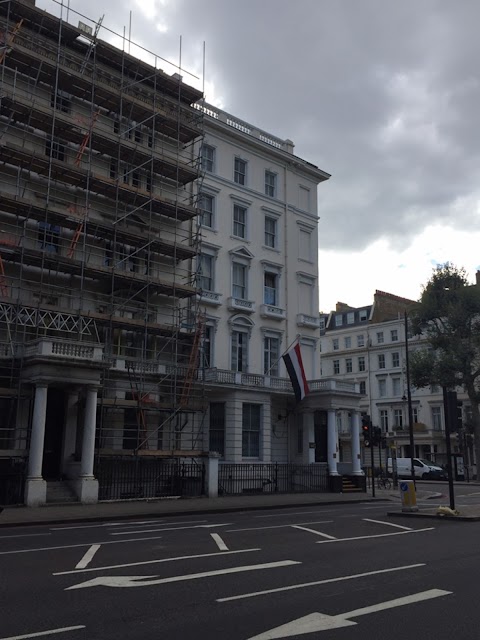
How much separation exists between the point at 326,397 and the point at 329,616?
2912cm

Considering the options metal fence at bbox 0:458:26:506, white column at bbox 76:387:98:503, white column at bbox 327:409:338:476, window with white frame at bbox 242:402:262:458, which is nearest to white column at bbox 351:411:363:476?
white column at bbox 327:409:338:476

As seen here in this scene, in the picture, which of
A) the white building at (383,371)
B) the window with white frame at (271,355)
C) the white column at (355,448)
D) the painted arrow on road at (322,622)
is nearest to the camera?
the painted arrow on road at (322,622)

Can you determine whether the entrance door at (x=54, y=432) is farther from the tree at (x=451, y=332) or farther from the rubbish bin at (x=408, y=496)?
the tree at (x=451, y=332)

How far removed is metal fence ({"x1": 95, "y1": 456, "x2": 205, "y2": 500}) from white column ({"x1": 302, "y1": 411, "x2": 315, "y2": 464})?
8.76m

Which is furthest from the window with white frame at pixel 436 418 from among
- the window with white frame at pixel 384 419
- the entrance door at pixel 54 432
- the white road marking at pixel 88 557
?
the white road marking at pixel 88 557

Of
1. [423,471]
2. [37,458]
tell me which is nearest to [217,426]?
[37,458]

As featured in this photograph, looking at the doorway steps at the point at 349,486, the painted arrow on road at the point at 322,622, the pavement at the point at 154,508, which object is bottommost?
the pavement at the point at 154,508

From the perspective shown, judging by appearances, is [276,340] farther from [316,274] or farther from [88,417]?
[88,417]

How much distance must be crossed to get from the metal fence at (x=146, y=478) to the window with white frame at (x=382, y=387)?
44229 mm

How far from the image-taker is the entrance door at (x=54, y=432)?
86.4 feet

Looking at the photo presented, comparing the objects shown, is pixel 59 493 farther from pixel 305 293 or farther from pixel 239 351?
pixel 305 293

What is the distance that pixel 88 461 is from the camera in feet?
77.4

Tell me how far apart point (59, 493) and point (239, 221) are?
64.8 feet

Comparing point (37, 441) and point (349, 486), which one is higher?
point (37, 441)
